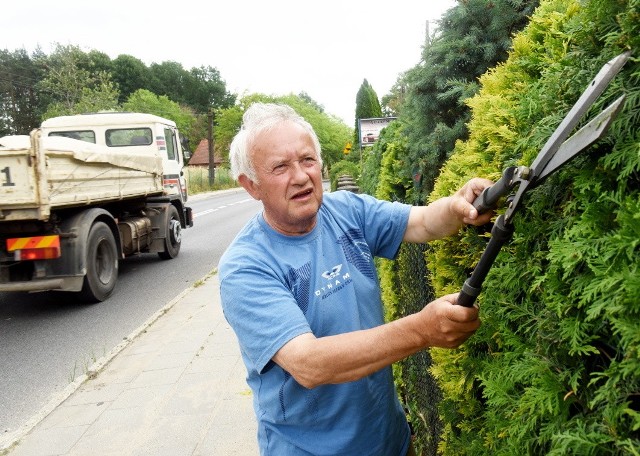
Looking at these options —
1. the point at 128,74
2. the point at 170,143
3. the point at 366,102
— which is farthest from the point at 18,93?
the point at 170,143

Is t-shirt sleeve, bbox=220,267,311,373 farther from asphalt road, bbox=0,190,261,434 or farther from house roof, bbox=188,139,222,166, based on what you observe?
house roof, bbox=188,139,222,166

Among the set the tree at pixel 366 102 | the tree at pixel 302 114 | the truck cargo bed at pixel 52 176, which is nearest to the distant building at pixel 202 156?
the tree at pixel 302 114

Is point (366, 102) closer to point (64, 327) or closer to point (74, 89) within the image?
point (64, 327)

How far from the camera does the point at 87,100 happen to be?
39.9m

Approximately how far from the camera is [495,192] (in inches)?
55.4

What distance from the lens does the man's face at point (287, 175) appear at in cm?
194

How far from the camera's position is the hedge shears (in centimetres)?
95

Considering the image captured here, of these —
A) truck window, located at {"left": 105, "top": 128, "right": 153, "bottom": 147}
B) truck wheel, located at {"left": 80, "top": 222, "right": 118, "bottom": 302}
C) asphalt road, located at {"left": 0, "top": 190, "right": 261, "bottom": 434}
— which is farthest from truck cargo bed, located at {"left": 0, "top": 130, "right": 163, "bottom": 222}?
truck window, located at {"left": 105, "top": 128, "right": 153, "bottom": 147}

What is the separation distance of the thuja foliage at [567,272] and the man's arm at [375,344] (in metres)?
0.14

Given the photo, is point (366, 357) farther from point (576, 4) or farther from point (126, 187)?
point (126, 187)

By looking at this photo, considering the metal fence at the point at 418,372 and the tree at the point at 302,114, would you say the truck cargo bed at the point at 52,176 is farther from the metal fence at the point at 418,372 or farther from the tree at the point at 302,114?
the tree at the point at 302,114

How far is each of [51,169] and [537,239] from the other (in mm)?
7259

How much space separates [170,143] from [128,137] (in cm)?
103

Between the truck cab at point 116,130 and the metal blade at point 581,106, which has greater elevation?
the truck cab at point 116,130
